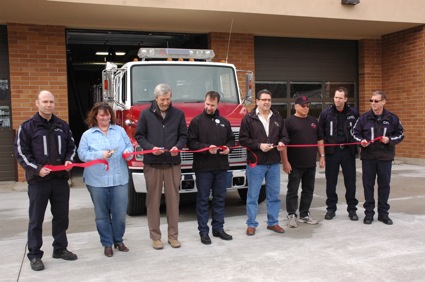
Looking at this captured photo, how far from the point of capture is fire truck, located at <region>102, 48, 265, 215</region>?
6.23 m

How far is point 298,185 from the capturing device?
234 inches

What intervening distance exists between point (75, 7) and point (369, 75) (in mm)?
9126

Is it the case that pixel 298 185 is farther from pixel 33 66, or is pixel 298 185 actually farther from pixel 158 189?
pixel 33 66

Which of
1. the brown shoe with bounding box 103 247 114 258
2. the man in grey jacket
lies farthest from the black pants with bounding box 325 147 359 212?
the brown shoe with bounding box 103 247 114 258

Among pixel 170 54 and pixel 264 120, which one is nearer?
pixel 264 120

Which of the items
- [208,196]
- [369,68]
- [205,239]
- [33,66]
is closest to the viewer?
[205,239]

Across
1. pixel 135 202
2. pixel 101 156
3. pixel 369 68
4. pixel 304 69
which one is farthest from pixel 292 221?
pixel 369 68

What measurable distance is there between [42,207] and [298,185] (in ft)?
10.9

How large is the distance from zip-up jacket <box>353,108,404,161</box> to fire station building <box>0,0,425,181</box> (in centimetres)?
476

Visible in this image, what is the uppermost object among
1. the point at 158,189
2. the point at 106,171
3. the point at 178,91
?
the point at 178,91

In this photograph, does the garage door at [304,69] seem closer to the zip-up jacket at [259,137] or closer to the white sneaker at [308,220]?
the white sneaker at [308,220]

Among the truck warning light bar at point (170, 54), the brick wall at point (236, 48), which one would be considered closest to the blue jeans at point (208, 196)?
the truck warning light bar at point (170, 54)

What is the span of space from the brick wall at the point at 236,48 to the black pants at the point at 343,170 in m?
5.93

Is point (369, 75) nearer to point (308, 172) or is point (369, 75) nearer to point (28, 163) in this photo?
point (308, 172)
